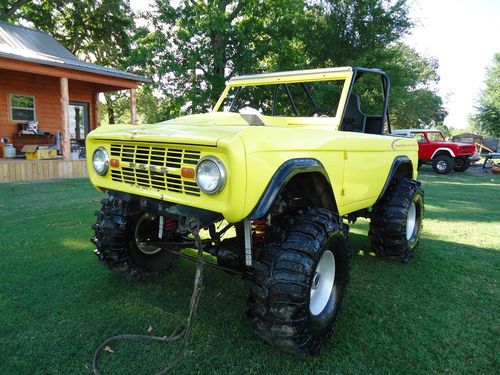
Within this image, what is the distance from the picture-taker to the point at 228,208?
6.12 ft

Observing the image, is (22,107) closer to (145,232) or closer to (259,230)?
(145,232)

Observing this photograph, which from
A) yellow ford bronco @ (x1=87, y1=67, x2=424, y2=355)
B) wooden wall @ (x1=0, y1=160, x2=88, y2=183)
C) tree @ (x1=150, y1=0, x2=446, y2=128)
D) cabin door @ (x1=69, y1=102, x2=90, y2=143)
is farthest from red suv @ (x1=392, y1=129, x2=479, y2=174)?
yellow ford bronco @ (x1=87, y1=67, x2=424, y2=355)

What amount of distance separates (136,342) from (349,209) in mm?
1837

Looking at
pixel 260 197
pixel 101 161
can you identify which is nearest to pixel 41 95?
pixel 101 161

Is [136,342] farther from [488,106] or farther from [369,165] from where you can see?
[488,106]

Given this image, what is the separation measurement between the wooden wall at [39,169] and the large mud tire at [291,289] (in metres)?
9.53

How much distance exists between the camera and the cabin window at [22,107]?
11945 mm

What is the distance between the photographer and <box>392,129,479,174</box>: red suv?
15.4 meters

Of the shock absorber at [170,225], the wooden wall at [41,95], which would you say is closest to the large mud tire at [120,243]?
the shock absorber at [170,225]

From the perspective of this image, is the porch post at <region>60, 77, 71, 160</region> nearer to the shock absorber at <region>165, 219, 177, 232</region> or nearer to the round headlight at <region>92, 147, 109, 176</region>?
the shock absorber at <region>165, 219, 177, 232</region>

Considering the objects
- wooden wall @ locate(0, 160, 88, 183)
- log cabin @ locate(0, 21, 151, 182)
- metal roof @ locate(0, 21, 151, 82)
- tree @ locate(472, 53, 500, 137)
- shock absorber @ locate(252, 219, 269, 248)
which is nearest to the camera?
shock absorber @ locate(252, 219, 269, 248)

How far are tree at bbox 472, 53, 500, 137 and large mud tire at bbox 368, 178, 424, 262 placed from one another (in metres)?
35.9

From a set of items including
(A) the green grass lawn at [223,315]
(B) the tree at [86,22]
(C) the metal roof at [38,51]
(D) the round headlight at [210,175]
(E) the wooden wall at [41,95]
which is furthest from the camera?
(B) the tree at [86,22]

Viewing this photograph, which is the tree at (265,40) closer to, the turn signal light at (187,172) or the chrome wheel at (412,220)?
the chrome wheel at (412,220)
